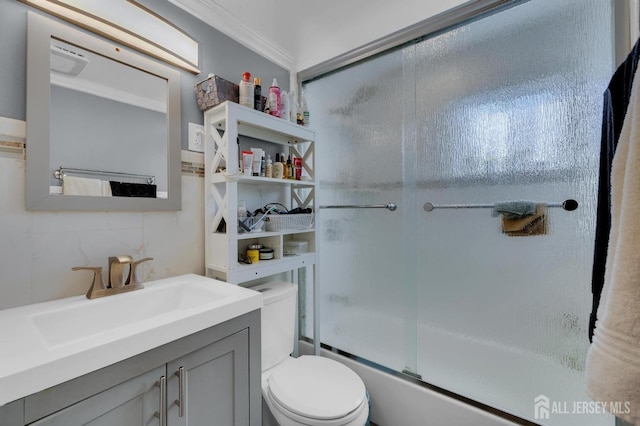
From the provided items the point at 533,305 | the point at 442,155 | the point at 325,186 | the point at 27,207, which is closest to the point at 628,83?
the point at 442,155

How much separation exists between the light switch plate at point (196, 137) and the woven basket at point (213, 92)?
95 mm

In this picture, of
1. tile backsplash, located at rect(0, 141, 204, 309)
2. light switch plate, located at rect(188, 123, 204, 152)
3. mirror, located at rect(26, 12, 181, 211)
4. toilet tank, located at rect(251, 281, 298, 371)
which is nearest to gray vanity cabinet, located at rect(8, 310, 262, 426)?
toilet tank, located at rect(251, 281, 298, 371)

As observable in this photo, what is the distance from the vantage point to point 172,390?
717 millimetres

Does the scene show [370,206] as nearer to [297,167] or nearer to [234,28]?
[297,167]

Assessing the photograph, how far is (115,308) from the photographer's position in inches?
36.5

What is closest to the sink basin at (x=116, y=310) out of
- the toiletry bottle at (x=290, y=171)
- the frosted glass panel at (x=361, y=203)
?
the toiletry bottle at (x=290, y=171)

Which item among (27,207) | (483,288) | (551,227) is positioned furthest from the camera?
(483,288)

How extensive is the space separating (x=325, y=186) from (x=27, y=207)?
4.52ft

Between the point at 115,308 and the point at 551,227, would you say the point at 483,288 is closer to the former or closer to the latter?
the point at 551,227

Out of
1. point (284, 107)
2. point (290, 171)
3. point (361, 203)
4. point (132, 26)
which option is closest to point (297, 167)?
point (290, 171)

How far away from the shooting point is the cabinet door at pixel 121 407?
56 cm

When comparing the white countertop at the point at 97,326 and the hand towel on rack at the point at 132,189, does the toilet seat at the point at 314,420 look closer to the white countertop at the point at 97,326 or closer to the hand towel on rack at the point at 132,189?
the white countertop at the point at 97,326

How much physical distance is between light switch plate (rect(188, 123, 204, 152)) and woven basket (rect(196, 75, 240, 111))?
95 mm

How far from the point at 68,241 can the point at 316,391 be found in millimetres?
1104
